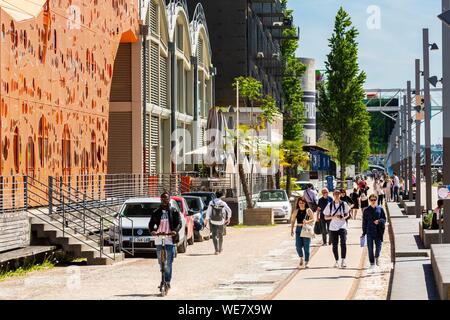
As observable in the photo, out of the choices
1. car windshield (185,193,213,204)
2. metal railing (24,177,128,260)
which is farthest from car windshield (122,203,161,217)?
car windshield (185,193,213,204)

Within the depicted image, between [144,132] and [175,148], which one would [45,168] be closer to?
[144,132]

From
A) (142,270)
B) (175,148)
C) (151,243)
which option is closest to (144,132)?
(175,148)

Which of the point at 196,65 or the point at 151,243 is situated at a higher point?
the point at 196,65

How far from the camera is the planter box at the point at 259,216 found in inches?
1946

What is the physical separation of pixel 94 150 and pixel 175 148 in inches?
671

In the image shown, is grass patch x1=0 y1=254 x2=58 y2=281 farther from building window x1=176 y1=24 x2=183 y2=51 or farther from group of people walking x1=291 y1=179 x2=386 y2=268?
building window x1=176 y1=24 x2=183 y2=51

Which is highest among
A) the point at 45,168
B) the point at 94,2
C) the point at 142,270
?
the point at 94,2

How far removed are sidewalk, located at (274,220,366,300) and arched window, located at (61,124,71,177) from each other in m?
10.6

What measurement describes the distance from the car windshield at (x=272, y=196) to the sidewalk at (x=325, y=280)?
2215cm

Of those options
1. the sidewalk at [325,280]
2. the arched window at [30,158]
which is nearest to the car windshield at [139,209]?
the arched window at [30,158]

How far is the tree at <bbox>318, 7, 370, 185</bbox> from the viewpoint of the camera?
108312mm

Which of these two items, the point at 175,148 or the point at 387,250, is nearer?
the point at 387,250

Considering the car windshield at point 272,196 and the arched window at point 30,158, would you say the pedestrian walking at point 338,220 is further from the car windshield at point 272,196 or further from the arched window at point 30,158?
the car windshield at point 272,196

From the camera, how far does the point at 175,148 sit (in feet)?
190
